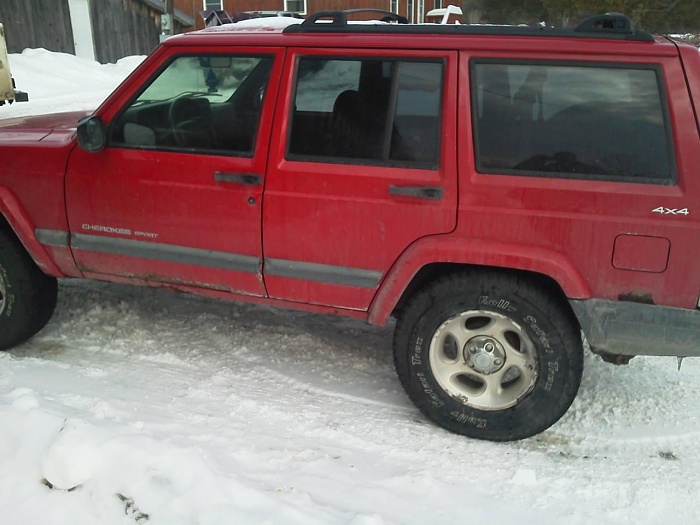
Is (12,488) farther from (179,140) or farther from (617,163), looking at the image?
(617,163)

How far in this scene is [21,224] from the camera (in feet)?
11.8

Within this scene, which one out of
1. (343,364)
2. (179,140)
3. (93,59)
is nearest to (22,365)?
(179,140)

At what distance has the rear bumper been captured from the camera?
2.67 metres

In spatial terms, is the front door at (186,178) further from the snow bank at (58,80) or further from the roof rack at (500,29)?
the snow bank at (58,80)

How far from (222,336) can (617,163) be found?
8.48 feet

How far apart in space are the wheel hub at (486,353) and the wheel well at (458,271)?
1.10 ft

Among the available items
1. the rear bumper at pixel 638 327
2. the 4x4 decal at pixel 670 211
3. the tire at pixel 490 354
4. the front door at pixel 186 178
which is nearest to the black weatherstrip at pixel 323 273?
the front door at pixel 186 178

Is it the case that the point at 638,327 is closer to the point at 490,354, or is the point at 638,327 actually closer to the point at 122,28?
the point at 490,354

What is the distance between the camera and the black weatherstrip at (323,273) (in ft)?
10.1

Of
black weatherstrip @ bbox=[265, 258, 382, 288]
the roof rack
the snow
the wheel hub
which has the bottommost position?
the snow

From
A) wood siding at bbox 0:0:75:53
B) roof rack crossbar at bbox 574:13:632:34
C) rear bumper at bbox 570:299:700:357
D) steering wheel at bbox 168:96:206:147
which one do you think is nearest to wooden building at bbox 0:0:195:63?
wood siding at bbox 0:0:75:53

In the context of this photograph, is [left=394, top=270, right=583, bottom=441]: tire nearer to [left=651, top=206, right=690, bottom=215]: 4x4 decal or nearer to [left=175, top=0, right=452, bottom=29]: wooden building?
[left=651, top=206, right=690, bottom=215]: 4x4 decal

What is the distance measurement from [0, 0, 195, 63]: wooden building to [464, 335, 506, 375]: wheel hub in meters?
15.9

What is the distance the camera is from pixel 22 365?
3533mm
